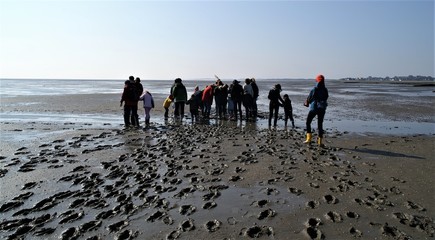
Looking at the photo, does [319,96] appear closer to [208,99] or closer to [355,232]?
[355,232]

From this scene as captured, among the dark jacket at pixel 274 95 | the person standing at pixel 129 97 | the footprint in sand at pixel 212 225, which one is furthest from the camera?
the person standing at pixel 129 97

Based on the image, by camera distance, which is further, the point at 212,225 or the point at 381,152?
the point at 381,152

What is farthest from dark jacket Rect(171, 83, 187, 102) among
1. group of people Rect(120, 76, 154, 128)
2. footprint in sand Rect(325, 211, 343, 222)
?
footprint in sand Rect(325, 211, 343, 222)

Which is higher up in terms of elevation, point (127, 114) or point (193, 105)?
point (193, 105)

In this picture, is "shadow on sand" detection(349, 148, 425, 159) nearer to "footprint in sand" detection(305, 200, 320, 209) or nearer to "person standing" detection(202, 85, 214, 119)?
"footprint in sand" detection(305, 200, 320, 209)

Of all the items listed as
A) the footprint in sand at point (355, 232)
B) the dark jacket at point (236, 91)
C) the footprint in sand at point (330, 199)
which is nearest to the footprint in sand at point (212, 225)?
the footprint in sand at point (355, 232)

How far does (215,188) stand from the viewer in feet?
20.5

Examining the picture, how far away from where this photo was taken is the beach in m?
4.58

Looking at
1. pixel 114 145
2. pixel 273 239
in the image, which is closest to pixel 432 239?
pixel 273 239

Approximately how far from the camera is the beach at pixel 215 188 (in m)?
4.58

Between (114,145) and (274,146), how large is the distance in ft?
17.3

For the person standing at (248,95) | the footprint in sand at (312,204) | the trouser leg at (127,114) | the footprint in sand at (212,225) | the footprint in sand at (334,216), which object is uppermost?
the person standing at (248,95)

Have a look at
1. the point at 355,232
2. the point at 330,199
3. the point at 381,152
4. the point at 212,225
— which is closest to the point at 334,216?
the point at 355,232

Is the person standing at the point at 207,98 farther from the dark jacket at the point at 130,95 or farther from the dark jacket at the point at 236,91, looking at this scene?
the dark jacket at the point at 130,95
